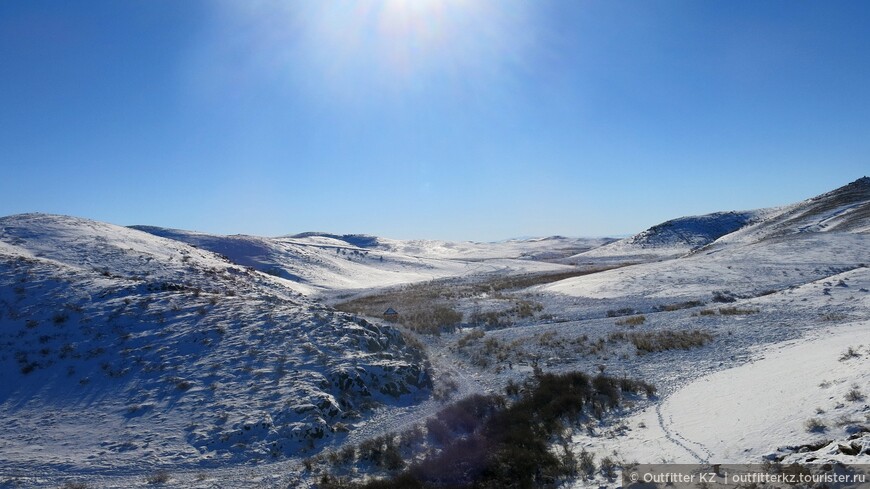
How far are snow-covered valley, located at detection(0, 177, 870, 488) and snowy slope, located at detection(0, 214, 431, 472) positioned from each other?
0.23 feet

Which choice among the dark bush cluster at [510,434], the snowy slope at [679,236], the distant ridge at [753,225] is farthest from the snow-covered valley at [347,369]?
the snowy slope at [679,236]

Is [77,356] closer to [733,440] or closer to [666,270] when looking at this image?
[733,440]

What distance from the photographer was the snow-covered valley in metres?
11.7

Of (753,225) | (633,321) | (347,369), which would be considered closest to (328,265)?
(633,321)

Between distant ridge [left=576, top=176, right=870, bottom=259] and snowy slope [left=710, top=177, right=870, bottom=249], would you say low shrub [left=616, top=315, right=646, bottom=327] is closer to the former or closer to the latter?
distant ridge [left=576, top=176, right=870, bottom=259]

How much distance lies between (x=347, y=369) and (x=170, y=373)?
6071mm

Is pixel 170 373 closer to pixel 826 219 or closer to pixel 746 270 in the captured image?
pixel 746 270

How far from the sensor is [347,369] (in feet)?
58.3

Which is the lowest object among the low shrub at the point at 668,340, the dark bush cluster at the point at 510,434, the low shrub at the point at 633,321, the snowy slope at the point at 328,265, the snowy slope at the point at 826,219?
the dark bush cluster at the point at 510,434

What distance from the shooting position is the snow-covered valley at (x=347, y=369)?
1169 cm

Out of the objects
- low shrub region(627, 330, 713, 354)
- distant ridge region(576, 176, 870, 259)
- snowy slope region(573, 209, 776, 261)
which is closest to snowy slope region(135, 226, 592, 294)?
snowy slope region(573, 209, 776, 261)

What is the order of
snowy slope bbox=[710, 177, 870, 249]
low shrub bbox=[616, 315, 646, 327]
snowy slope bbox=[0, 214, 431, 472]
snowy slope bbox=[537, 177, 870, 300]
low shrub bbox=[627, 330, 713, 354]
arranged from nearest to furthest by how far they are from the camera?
1. snowy slope bbox=[0, 214, 431, 472]
2. low shrub bbox=[627, 330, 713, 354]
3. low shrub bbox=[616, 315, 646, 327]
4. snowy slope bbox=[537, 177, 870, 300]
5. snowy slope bbox=[710, 177, 870, 249]

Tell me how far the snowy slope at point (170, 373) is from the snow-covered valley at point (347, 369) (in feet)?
0.23

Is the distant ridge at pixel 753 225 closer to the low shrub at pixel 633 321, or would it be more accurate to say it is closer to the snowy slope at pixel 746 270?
the snowy slope at pixel 746 270
